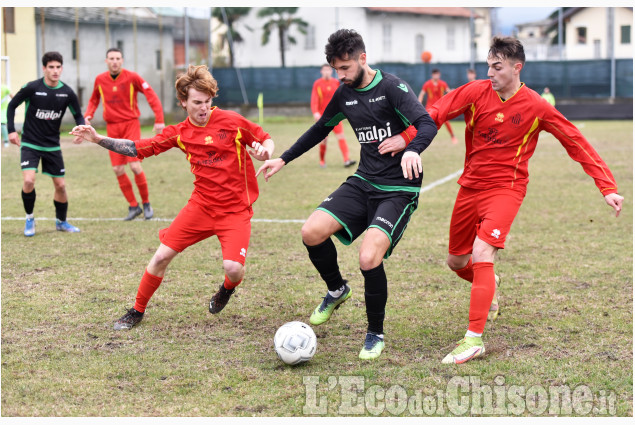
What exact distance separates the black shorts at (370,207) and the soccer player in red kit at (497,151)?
46 centimetres

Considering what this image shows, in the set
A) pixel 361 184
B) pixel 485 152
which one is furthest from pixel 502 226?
pixel 361 184

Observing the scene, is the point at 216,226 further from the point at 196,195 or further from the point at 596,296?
the point at 596,296

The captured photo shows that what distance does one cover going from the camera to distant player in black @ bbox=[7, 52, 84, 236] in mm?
8750

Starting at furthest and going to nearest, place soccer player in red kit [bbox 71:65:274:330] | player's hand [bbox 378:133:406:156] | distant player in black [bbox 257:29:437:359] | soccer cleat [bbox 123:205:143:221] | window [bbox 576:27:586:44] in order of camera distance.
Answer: window [bbox 576:27:586:44] → soccer cleat [bbox 123:205:143:221] → soccer player in red kit [bbox 71:65:274:330] → player's hand [bbox 378:133:406:156] → distant player in black [bbox 257:29:437:359]

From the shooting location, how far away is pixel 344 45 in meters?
4.79

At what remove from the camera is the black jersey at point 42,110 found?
345 inches

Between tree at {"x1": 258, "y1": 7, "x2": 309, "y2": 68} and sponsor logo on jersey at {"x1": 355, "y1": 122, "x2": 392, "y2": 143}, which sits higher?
tree at {"x1": 258, "y1": 7, "x2": 309, "y2": 68}

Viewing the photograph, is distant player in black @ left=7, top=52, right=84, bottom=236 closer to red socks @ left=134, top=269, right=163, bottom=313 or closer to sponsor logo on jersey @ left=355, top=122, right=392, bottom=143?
red socks @ left=134, top=269, right=163, bottom=313

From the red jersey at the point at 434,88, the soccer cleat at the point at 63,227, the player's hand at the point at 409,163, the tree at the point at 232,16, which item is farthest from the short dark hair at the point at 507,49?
the tree at the point at 232,16

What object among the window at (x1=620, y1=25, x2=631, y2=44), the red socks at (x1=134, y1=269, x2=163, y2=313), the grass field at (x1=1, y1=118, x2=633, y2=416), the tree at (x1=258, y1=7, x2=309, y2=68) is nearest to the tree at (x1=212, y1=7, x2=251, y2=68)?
the tree at (x1=258, y1=7, x2=309, y2=68)

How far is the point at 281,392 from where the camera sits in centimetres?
411

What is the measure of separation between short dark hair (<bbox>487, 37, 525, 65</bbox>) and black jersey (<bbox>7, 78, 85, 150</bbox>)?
5426 millimetres

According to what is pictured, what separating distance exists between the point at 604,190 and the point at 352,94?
5.70 feet

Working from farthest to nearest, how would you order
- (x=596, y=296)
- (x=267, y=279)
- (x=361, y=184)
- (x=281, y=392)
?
(x=267, y=279), (x=596, y=296), (x=361, y=184), (x=281, y=392)
